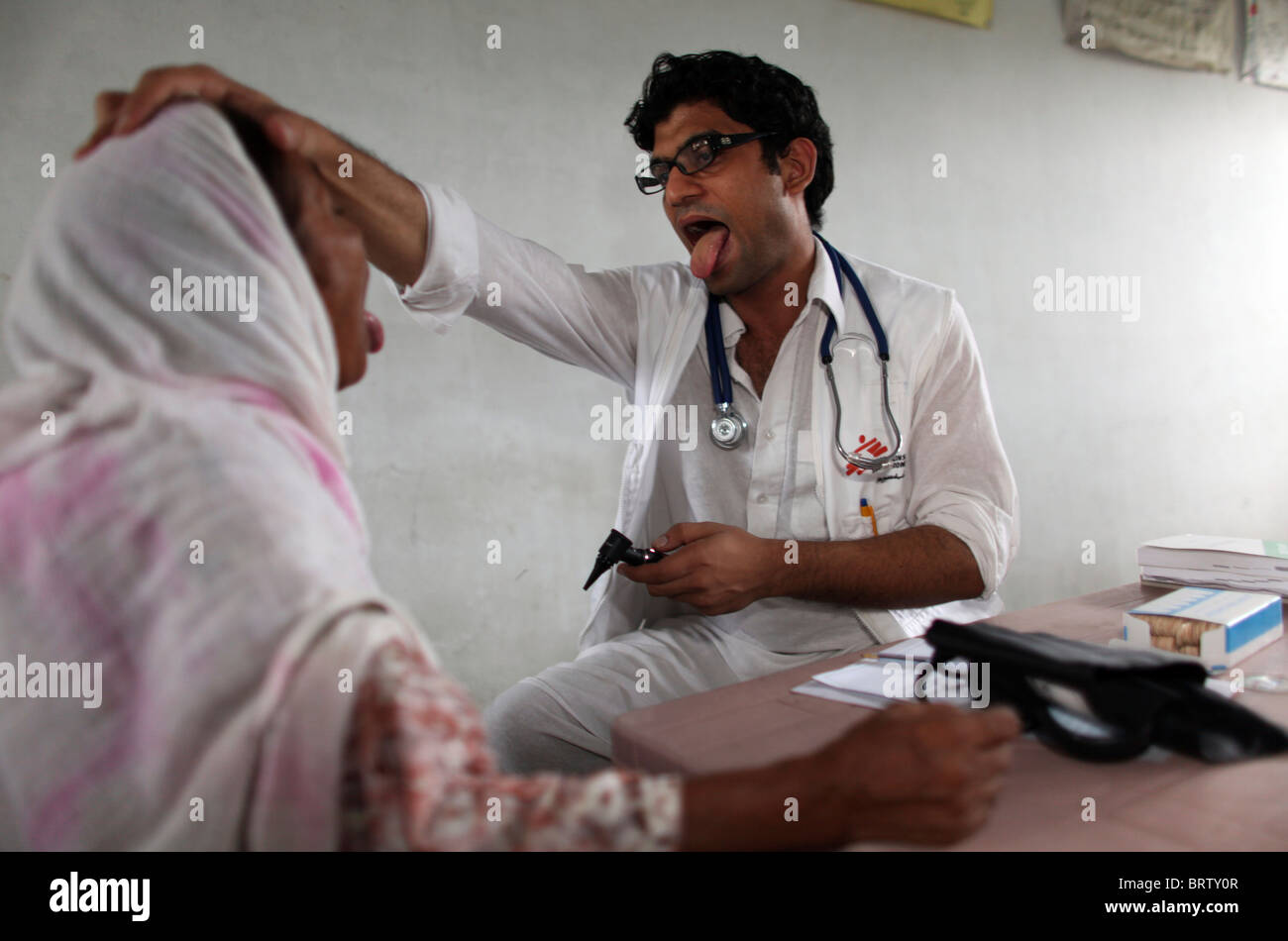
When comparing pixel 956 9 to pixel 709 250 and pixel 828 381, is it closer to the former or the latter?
pixel 709 250

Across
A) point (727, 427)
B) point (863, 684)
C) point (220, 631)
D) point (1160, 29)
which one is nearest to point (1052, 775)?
point (863, 684)

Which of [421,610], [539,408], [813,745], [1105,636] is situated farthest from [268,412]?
[539,408]

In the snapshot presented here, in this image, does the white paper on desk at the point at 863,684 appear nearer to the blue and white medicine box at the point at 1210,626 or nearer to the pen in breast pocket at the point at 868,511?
the blue and white medicine box at the point at 1210,626

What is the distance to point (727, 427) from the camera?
163cm

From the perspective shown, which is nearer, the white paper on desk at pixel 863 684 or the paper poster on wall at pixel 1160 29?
the white paper on desk at pixel 863 684

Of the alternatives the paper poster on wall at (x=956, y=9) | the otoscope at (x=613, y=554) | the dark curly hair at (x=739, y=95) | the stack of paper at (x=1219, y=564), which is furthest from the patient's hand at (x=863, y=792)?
the paper poster on wall at (x=956, y=9)

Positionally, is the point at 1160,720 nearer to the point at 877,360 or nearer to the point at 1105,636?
the point at 1105,636

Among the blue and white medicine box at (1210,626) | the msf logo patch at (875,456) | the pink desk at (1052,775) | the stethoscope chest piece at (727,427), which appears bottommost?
the pink desk at (1052,775)

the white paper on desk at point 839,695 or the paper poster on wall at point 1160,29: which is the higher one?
the paper poster on wall at point 1160,29

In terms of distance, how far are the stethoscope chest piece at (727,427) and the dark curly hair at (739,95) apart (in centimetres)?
51

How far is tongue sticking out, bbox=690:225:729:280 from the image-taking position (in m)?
1.71

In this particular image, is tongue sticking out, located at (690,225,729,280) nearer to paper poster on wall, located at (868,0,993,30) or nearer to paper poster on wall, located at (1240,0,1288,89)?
paper poster on wall, located at (868,0,993,30)

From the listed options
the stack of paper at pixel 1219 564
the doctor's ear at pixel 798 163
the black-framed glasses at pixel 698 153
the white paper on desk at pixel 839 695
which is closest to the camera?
the white paper on desk at pixel 839 695

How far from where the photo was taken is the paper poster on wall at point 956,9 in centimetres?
302
